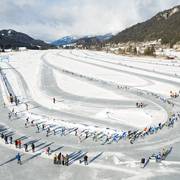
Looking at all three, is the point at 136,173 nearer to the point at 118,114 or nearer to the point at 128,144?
the point at 128,144

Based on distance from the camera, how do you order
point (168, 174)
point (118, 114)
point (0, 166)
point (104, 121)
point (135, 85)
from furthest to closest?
point (135, 85) → point (118, 114) → point (104, 121) → point (0, 166) → point (168, 174)

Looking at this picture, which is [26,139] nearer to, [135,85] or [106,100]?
[106,100]

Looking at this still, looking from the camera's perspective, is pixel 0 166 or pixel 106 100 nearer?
pixel 0 166

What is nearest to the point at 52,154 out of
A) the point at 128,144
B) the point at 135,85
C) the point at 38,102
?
the point at 128,144

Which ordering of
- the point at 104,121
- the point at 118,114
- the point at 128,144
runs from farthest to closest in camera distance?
the point at 118,114
the point at 104,121
the point at 128,144

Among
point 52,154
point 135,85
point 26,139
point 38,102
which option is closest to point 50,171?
point 52,154

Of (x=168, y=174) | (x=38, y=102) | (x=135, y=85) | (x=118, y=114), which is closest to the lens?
(x=168, y=174)

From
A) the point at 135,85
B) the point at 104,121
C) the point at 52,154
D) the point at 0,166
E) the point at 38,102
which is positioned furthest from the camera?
the point at 135,85

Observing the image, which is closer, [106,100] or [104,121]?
[104,121]

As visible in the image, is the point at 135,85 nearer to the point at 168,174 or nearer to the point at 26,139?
the point at 26,139
